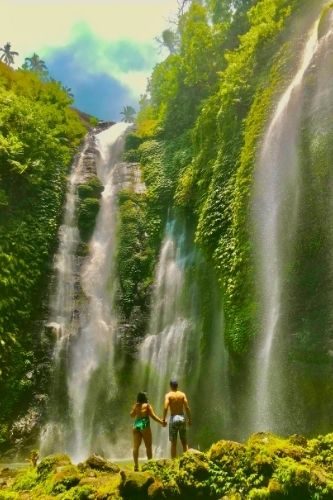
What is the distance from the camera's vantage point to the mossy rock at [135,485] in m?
6.34

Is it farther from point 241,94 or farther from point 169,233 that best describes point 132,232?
point 241,94

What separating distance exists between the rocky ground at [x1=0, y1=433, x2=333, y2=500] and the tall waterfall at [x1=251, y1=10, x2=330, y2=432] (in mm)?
3824

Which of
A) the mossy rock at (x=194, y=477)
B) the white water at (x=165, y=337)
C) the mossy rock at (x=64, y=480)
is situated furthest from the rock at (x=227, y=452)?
the white water at (x=165, y=337)

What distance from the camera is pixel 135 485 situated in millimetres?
6379

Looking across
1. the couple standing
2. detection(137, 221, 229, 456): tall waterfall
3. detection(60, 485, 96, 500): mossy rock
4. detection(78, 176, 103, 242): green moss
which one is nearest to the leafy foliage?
detection(78, 176, 103, 242): green moss

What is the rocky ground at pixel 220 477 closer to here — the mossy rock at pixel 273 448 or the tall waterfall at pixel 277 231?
the mossy rock at pixel 273 448

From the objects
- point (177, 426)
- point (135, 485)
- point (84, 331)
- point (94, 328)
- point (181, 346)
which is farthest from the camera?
point (94, 328)

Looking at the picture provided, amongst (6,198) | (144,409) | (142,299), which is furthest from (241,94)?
(144,409)

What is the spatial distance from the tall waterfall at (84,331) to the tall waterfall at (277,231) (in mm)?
5993

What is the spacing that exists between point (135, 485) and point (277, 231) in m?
8.56

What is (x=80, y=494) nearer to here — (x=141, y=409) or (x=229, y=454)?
(x=141, y=409)

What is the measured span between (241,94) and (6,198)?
409 inches

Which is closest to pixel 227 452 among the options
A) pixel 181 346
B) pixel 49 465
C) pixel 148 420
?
pixel 148 420

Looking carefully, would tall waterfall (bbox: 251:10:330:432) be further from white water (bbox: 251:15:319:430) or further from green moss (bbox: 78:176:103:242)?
green moss (bbox: 78:176:103:242)
